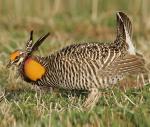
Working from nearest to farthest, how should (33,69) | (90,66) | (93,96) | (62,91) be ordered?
(90,66) → (93,96) → (33,69) → (62,91)

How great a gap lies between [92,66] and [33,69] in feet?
2.66

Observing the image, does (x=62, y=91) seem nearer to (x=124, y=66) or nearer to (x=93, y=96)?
(x=93, y=96)

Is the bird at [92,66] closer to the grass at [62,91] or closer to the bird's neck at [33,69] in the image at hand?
the bird's neck at [33,69]

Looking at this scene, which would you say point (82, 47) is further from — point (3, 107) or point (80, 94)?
point (3, 107)

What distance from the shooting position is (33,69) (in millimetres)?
6945

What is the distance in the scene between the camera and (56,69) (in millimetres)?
6656

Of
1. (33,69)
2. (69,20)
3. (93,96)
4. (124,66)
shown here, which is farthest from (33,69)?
(69,20)

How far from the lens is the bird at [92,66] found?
6.45 metres

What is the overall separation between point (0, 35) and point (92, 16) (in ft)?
9.89

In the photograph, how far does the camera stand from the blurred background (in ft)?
37.6

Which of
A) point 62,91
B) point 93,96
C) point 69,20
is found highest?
point 69,20

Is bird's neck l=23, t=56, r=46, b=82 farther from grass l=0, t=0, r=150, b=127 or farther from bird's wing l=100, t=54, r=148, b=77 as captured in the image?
bird's wing l=100, t=54, r=148, b=77

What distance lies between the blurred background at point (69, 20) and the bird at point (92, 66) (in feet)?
10.2

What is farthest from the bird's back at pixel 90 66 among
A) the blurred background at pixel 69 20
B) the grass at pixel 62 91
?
the blurred background at pixel 69 20
